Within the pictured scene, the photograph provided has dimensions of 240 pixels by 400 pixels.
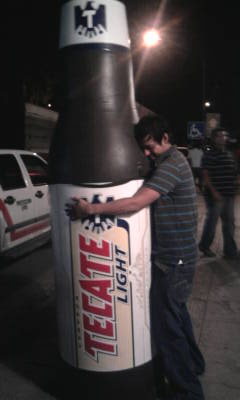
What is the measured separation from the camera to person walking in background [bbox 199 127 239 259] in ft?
22.0

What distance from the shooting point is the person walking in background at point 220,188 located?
6.72 metres

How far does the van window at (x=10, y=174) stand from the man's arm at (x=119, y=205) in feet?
14.4

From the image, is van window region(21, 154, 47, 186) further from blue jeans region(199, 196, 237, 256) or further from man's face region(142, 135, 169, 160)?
man's face region(142, 135, 169, 160)

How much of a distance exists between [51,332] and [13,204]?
9.71 ft

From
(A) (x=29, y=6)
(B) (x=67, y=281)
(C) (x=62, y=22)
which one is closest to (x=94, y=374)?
(B) (x=67, y=281)

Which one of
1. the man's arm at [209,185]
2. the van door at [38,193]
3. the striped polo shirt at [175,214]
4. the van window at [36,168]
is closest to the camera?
the striped polo shirt at [175,214]

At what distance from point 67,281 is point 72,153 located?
86 cm

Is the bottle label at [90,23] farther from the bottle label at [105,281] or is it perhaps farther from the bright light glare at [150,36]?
the bright light glare at [150,36]

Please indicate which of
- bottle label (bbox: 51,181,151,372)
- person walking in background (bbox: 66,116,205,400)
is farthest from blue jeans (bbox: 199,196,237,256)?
bottle label (bbox: 51,181,151,372)

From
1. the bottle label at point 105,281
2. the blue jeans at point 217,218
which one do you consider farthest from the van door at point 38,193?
the bottle label at point 105,281

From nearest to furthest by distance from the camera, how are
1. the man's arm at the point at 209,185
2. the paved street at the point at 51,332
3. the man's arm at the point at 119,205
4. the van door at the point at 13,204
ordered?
the man's arm at the point at 119,205, the paved street at the point at 51,332, the van door at the point at 13,204, the man's arm at the point at 209,185

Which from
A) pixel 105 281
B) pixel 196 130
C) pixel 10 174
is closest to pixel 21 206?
pixel 10 174

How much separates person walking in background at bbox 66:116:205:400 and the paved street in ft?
1.68

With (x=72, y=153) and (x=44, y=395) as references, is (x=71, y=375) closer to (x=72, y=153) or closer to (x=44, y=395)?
(x=44, y=395)
